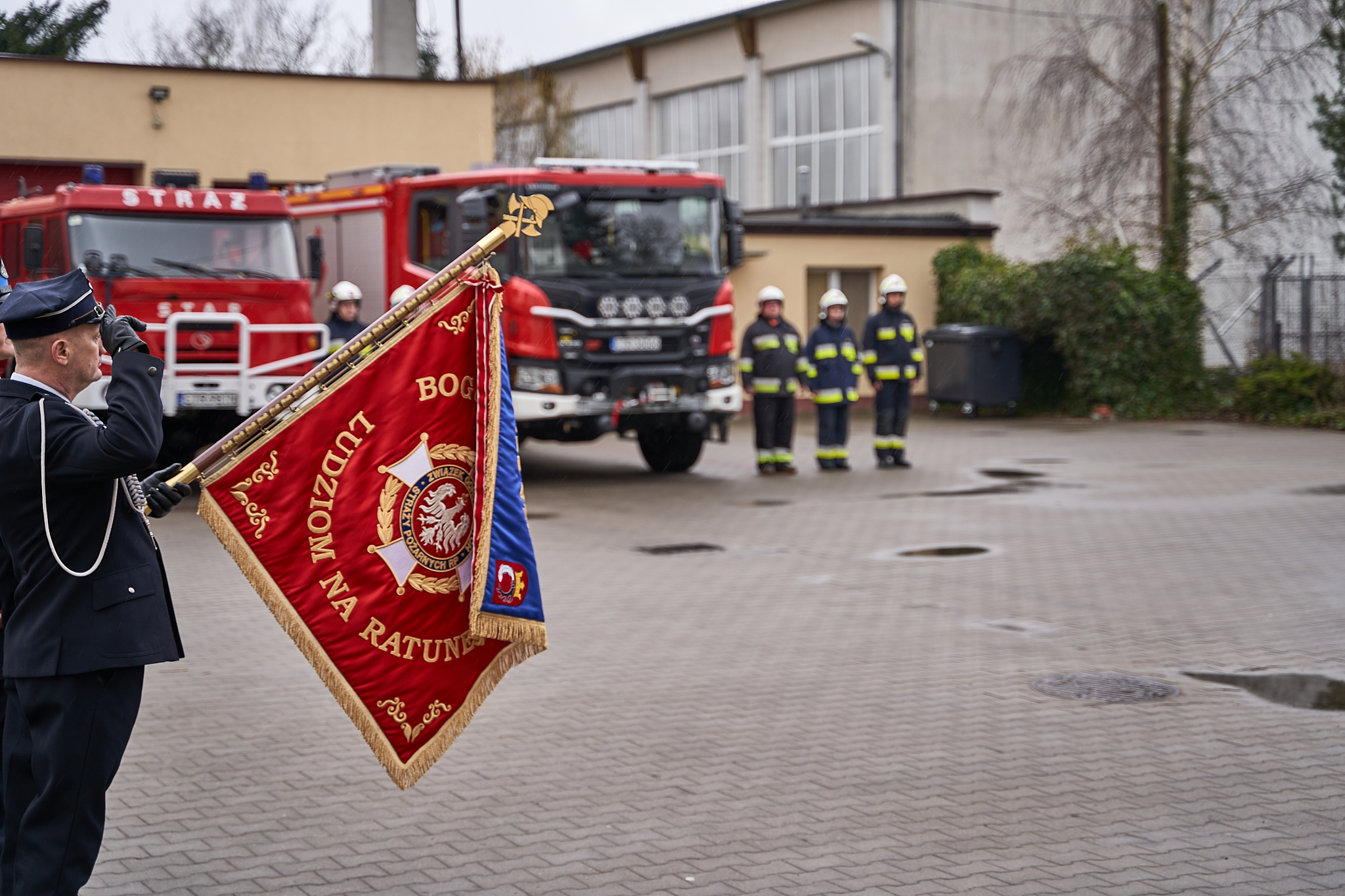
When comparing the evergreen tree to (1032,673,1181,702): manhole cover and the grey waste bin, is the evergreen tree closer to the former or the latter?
(1032,673,1181,702): manhole cover

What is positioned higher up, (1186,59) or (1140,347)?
(1186,59)

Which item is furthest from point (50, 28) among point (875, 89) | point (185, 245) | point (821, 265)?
point (875, 89)

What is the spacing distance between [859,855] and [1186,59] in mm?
25539

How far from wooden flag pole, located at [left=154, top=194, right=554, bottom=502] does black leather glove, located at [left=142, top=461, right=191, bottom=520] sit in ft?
0.19

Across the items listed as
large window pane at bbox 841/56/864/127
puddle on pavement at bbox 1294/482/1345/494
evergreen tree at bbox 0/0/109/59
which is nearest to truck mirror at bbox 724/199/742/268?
puddle on pavement at bbox 1294/482/1345/494

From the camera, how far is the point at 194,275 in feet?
49.1

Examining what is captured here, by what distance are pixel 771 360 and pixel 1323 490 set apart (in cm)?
601

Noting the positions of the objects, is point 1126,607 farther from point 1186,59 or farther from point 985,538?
point 1186,59

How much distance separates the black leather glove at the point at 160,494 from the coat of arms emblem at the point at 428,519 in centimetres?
65

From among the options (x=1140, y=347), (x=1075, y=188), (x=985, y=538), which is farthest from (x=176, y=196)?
(x=1075, y=188)

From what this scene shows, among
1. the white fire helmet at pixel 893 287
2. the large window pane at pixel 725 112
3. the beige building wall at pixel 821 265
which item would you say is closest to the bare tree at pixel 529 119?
the large window pane at pixel 725 112

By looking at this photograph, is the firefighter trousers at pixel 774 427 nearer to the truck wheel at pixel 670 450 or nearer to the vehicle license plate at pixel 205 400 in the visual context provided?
the truck wheel at pixel 670 450

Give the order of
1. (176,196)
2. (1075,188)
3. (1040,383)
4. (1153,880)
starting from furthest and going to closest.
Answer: (1075,188)
(1040,383)
(176,196)
(1153,880)

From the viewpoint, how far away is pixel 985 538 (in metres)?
12.7
